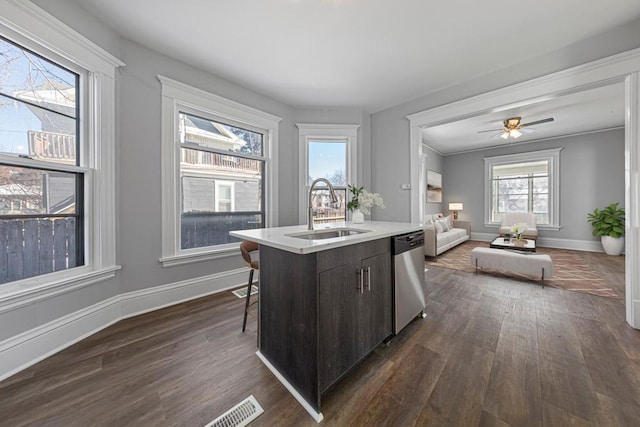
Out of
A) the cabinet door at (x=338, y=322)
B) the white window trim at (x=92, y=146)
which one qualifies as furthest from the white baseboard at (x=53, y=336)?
the cabinet door at (x=338, y=322)

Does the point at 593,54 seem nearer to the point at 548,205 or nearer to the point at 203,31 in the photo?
the point at 203,31

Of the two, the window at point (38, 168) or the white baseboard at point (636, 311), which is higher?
the window at point (38, 168)

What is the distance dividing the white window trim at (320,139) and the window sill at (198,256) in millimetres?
1299

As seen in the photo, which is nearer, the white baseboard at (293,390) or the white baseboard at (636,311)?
the white baseboard at (293,390)

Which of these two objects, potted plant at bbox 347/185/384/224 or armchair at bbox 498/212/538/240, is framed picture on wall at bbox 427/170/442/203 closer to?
armchair at bbox 498/212/538/240

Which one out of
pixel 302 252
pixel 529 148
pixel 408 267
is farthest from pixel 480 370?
pixel 529 148

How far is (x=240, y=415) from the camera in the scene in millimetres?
1229

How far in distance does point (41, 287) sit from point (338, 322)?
2.19 m

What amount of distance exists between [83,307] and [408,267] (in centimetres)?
281

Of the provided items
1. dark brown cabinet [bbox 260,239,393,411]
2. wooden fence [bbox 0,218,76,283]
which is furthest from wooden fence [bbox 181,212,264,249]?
dark brown cabinet [bbox 260,239,393,411]

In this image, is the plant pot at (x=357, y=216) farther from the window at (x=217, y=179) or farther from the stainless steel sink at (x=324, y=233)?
the window at (x=217, y=179)

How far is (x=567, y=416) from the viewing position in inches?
47.8

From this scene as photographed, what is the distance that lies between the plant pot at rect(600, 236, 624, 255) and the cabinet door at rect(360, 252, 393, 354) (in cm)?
649

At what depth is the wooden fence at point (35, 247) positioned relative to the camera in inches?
63.8
